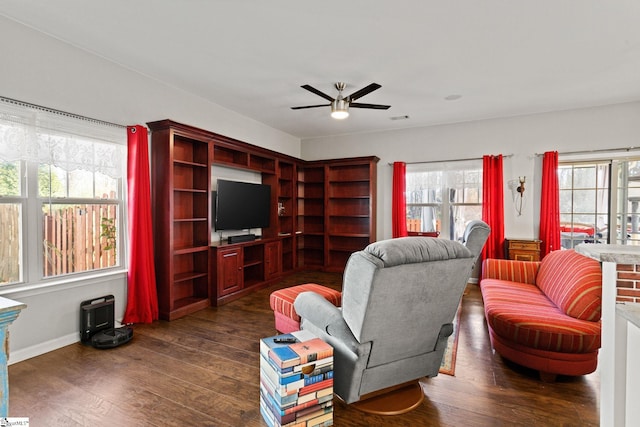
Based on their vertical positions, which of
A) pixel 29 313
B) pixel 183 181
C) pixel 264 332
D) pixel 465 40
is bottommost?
pixel 264 332

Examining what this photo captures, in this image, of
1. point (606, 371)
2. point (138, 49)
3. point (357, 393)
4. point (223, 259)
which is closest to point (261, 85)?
point (138, 49)

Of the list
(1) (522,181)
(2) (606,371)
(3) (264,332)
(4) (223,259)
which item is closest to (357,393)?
(2) (606,371)

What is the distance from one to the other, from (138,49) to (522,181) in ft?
17.9

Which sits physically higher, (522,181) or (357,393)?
(522,181)

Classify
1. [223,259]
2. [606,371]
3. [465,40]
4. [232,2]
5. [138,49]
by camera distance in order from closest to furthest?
[606,371] → [232,2] → [465,40] → [138,49] → [223,259]

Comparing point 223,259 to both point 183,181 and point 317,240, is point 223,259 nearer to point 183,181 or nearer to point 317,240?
point 183,181

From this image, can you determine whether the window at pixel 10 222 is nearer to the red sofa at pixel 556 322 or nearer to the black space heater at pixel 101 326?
the black space heater at pixel 101 326

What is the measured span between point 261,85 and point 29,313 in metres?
3.21

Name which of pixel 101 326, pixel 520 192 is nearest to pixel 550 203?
pixel 520 192

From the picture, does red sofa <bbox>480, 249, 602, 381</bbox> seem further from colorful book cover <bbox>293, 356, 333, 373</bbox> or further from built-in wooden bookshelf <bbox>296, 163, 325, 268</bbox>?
built-in wooden bookshelf <bbox>296, 163, 325, 268</bbox>

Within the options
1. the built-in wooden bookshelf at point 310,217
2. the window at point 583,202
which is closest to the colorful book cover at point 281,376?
the built-in wooden bookshelf at point 310,217

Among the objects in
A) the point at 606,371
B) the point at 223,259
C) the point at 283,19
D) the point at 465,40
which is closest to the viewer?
the point at 606,371

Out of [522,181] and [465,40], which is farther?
[522,181]

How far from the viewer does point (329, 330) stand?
6.38ft
